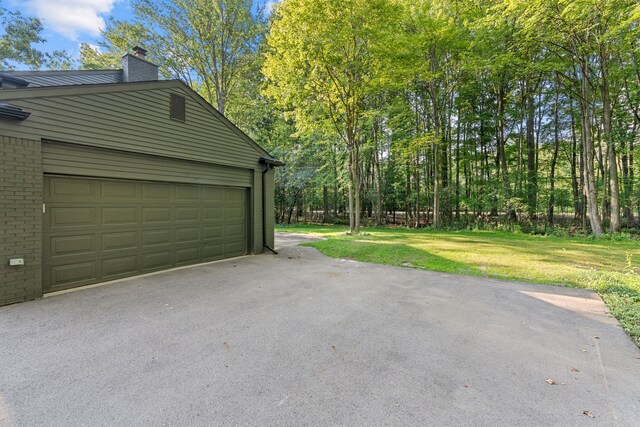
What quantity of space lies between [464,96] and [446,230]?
24.5ft

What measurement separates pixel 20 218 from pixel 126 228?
4.80ft

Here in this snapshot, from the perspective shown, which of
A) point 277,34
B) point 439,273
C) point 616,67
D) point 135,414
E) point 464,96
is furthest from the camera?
point 464,96

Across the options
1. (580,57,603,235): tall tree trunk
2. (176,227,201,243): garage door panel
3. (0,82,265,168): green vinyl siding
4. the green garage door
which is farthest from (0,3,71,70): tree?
(580,57,603,235): tall tree trunk

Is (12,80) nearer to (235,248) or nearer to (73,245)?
(73,245)

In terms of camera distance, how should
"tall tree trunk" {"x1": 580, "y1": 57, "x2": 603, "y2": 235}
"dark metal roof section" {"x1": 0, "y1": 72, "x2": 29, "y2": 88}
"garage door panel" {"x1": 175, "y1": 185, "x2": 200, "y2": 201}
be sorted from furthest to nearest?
"tall tree trunk" {"x1": 580, "y1": 57, "x2": 603, "y2": 235}, "garage door panel" {"x1": 175, "y1": 185, "x2": 200, "y2": 201}, "dark metal roof section" {"x1": 0, "y1": 72, "x2": 29, "y2": 88}

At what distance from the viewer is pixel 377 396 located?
2.06 m

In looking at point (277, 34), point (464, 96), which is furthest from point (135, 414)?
point (464, 96)

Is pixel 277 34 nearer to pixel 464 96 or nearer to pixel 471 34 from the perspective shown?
pixel 471 34

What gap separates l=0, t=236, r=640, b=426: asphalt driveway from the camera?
1.90m

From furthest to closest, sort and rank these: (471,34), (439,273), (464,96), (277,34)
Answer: (464,96) → (471,34) → (277,34) → (439,273)

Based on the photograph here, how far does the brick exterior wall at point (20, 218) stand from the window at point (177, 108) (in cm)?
240

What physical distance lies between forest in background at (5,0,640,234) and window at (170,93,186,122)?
19.6ft

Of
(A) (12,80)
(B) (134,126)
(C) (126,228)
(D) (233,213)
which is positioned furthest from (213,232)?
(A) (12,80)

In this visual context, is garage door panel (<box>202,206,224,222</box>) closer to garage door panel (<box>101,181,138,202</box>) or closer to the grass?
garage door panel (<box>101,181,138,202</box>)
